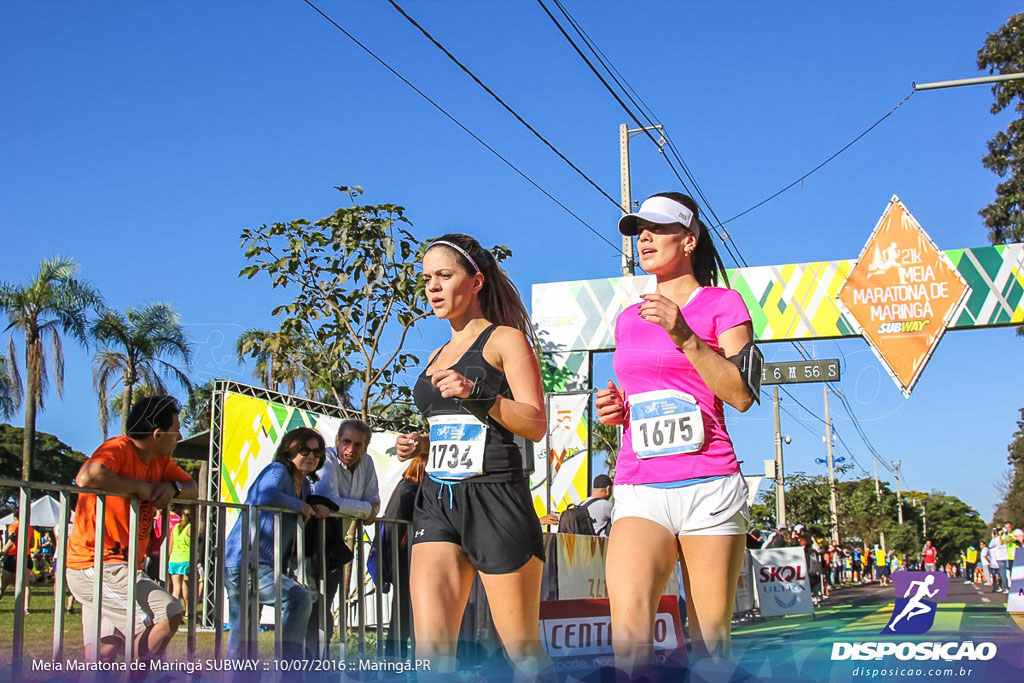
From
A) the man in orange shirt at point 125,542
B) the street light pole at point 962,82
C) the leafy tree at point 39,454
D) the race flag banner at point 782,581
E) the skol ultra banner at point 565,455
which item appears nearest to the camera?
the man in orange shirt at point 125,542

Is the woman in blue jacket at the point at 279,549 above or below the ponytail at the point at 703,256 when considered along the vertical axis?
below

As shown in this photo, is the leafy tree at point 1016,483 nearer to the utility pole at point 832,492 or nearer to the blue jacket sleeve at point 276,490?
the utility pole at point 832,492

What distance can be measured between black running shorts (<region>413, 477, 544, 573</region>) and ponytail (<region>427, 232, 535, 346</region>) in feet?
2.16

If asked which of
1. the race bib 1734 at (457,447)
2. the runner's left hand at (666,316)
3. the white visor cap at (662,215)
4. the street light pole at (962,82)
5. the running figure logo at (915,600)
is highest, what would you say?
the street light pole at (962,82)

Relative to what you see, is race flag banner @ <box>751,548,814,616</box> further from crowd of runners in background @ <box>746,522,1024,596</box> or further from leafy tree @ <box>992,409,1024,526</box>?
leafy tree @ <box>992,409,1024,526</box>

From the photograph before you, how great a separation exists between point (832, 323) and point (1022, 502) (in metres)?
42.4

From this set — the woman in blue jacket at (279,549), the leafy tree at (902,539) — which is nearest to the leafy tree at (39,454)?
the woman in blue jacket at (279,549)

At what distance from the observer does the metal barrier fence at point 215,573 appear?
11.5 feet

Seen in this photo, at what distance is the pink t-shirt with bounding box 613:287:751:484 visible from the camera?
127 inches

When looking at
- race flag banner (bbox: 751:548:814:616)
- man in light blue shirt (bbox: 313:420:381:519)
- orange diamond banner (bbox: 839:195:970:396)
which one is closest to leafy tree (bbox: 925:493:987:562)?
race flag banner (bbox: 751:548:814:616)

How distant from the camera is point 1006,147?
24703mm

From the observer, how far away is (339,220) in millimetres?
9367

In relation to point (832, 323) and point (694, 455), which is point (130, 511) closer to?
point (694, 455)

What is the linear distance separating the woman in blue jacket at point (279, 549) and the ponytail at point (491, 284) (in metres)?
1.85
